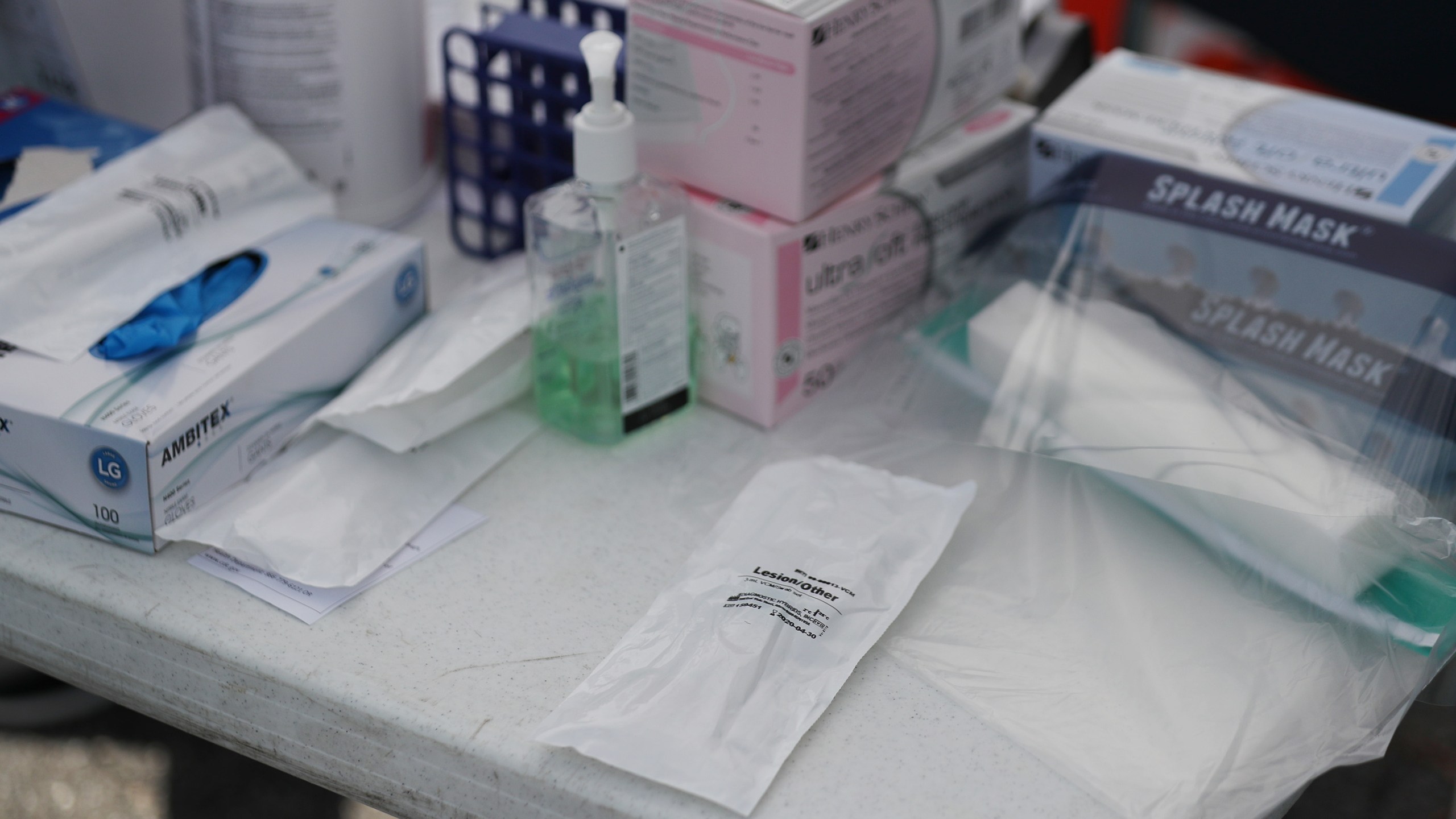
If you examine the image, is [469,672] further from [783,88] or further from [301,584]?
[783,88]

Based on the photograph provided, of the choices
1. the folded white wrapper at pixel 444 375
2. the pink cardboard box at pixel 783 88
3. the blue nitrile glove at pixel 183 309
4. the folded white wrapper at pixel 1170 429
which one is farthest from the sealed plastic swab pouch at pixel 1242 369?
the blue nitrile glove at pixel 183 309

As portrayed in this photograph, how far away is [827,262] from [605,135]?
14 centimetres

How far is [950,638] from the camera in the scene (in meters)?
0.49

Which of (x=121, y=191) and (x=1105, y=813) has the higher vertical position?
(x=121, y=191)

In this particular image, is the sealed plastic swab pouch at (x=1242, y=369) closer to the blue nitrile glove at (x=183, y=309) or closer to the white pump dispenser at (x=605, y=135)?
the white pump dispenser at (x=605, y=135)

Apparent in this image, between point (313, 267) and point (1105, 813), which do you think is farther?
point (313, 267)

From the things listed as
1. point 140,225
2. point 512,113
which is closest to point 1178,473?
point 512,113

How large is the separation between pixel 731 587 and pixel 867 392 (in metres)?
0.19

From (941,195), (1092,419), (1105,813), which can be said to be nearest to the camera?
(1105,813)

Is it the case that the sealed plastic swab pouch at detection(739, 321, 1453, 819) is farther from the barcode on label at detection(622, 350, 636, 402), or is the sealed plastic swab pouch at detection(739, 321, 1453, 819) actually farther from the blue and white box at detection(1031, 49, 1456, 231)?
the blue and white box at detection(1031, 49, 1456, 231)

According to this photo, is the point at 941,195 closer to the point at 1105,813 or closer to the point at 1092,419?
the point at 1092,419

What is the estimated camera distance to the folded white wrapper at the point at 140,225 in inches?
21.7

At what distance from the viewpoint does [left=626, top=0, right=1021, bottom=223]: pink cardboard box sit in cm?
55

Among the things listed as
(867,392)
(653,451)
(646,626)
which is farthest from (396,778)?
(867,392)
